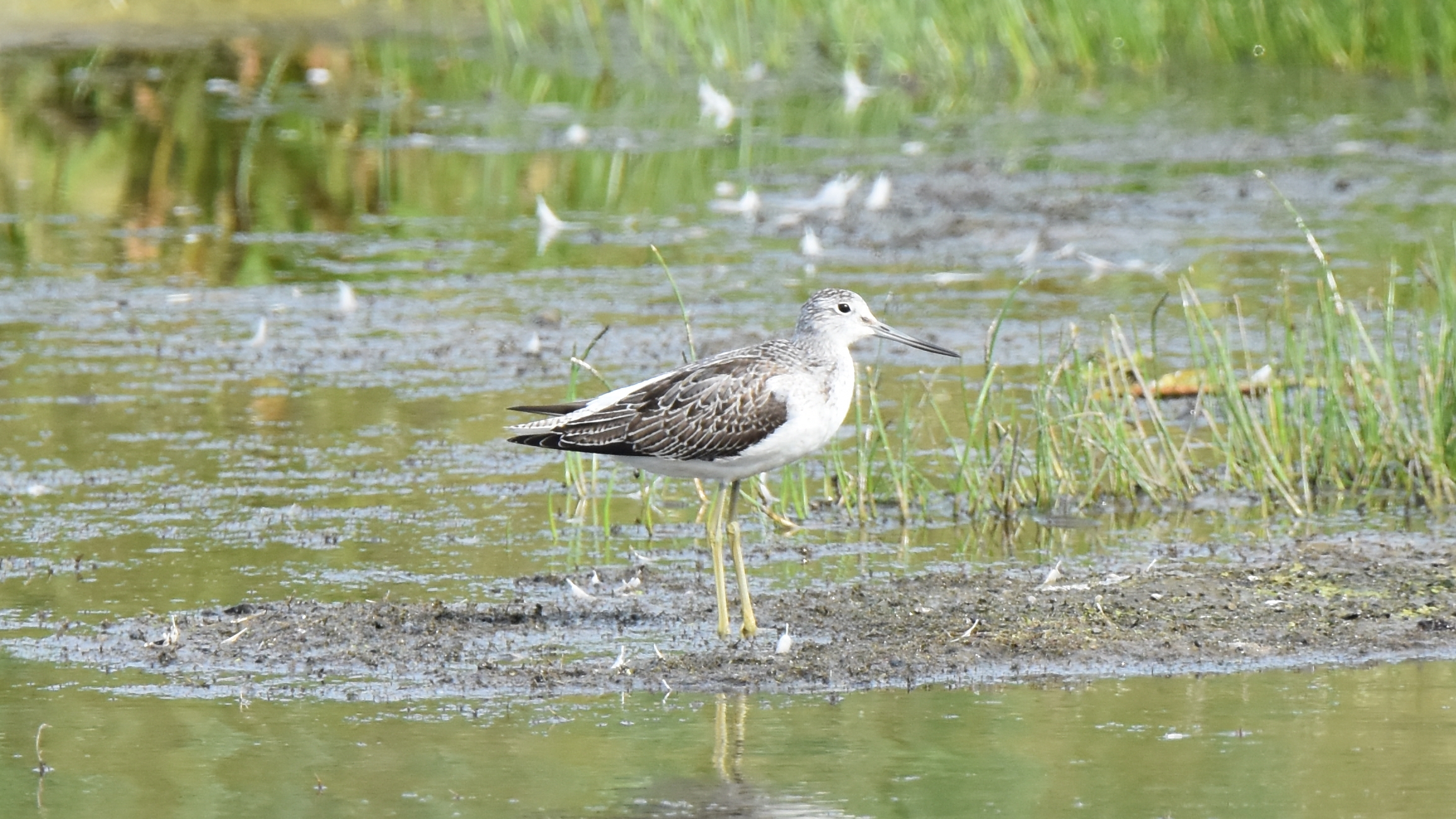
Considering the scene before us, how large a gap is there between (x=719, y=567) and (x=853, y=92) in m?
12.8

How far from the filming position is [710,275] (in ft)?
40.7

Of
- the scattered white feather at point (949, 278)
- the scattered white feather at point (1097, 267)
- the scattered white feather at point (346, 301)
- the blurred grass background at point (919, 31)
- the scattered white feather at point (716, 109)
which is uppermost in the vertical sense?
the blurred grass background at point (919, 31)

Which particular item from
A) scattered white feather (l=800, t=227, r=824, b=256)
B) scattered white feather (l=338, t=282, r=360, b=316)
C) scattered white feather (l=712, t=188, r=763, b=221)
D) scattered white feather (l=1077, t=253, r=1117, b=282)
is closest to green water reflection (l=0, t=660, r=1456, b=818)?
scattered white feather (l=338, t=282, r=360, b=316)

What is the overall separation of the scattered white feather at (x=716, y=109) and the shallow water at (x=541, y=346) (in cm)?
21

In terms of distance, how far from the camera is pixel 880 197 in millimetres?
14078

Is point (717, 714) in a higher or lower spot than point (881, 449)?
lower

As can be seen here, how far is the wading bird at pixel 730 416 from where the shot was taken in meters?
6.83

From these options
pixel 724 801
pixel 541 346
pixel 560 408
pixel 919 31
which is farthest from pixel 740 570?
pixel 919 31

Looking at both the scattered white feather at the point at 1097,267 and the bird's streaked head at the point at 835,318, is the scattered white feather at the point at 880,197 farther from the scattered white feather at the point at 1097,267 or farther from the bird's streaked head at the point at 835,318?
the bird's streaked head at the point at 835,318

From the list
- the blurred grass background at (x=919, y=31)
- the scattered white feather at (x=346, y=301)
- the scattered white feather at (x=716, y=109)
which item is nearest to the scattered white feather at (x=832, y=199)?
the scattered white feather at (x=346, y=301)

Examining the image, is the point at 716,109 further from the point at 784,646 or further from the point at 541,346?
the point at 784,646

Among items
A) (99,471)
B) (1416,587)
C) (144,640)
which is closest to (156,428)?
(99,471)

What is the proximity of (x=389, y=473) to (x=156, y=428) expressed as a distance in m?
1.39

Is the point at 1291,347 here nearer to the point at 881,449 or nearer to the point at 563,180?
the point at 881,449
